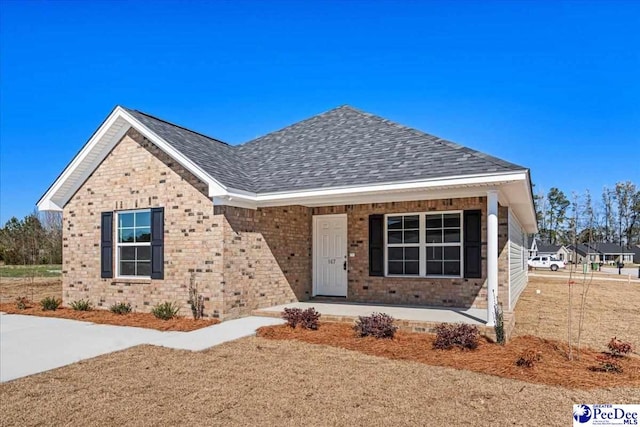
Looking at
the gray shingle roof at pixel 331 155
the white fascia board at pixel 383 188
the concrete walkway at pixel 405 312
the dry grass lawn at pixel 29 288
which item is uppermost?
the gray shingle roof at pixel 331 155

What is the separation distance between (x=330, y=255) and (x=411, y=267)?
2.35 metres

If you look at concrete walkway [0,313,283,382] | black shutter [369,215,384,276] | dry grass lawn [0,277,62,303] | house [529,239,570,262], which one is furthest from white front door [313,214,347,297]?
house [529,239,570,262]

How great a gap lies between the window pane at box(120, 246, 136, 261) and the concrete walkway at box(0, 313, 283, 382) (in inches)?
73.2

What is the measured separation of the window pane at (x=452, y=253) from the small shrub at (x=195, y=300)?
6073mm

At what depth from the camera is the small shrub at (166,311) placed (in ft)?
31.0

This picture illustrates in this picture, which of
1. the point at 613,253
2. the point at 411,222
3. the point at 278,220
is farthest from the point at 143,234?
the point at 613,253

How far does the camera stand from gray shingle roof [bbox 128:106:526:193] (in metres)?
8.83

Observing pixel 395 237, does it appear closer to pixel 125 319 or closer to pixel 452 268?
pixel 452 268

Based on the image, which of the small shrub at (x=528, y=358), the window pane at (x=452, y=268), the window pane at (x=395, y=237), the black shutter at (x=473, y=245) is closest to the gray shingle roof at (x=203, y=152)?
the window pane at (x=395, y=237)

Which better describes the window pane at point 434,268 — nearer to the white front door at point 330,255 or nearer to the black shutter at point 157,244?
the white front door at point 330,255

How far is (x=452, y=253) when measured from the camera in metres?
10.4

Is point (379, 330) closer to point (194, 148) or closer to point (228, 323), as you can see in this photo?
point (228, 323)

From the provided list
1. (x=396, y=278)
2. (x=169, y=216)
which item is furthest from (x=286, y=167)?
(x=396, y=278)

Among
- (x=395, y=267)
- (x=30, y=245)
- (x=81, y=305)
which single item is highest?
(x=395, y=267)
